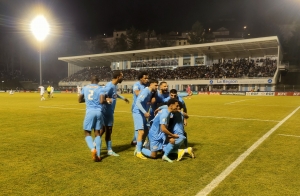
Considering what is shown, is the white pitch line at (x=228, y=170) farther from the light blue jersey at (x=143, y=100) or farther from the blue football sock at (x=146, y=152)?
the light blue jersey at (x=143, y=100)

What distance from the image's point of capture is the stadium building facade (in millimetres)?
48938

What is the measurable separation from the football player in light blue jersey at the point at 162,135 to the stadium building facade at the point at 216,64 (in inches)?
1795

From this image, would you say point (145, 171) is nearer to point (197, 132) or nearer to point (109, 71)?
point (197, 132)

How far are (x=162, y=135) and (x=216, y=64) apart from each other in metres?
54.5

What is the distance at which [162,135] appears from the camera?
5910mm

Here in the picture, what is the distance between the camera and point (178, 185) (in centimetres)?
434

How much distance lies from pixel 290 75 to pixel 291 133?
5730 centimetres

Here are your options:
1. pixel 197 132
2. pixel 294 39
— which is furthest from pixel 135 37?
pixel 197 132

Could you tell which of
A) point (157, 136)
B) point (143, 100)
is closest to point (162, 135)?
point (157, 136)

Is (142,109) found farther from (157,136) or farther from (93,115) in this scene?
(93,115)

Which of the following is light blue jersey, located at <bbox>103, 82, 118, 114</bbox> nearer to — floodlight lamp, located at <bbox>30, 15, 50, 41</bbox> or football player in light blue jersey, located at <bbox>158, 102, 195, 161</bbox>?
football player in light blue jersey, located at <bbox>158, 102, 195, 161</bbox>

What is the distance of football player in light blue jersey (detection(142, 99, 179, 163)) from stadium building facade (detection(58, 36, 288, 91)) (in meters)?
45.6

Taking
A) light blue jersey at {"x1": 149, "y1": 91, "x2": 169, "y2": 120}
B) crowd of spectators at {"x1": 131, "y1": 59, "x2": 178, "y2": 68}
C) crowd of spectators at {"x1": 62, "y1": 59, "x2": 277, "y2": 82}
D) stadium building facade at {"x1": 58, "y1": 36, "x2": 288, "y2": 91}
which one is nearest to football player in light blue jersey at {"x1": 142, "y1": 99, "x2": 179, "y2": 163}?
light blue jersey at {"x1": 149, "y1": 91, "x2": 169, "y2": 120}

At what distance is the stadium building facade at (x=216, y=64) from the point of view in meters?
48.9
